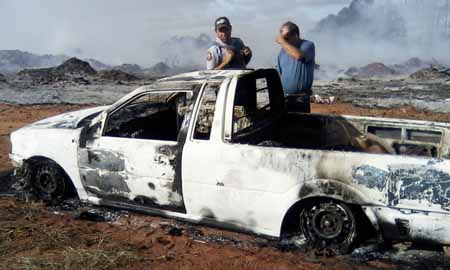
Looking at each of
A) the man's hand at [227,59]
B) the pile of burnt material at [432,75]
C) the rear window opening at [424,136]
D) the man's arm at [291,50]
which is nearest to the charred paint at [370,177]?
the rear window opening at [424,136]

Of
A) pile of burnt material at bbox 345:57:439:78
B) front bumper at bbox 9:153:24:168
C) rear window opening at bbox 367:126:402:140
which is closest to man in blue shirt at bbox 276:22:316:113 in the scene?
rear window opening at bbox 367:126:402:140

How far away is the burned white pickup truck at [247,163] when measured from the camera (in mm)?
3857

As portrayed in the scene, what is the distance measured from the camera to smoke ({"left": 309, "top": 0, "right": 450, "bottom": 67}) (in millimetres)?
44219

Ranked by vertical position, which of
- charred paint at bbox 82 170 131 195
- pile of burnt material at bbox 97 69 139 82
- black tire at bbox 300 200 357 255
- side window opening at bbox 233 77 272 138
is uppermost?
pile of burnt material at bbox 97 69 139 82

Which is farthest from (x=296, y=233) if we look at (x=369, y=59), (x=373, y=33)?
(x=373, y=33)

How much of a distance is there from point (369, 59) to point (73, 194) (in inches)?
1678

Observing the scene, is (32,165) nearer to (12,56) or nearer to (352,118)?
(352,118)

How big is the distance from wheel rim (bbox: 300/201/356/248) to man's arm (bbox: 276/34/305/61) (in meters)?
2.41

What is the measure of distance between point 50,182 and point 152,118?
1378 millimetres

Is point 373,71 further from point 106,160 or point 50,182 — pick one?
point 106,160

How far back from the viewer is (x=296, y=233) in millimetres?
4617

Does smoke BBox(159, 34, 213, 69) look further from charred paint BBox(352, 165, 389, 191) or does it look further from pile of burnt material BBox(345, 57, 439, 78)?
charred paint BBox(352, 165, 389, 191)

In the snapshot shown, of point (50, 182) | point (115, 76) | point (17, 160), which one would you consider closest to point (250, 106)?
point (50, 182)

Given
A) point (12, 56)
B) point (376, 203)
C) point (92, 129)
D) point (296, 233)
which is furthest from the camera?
point (12, 56)
